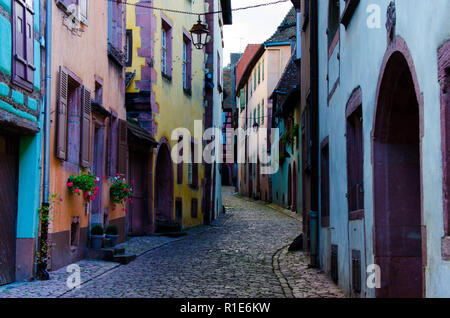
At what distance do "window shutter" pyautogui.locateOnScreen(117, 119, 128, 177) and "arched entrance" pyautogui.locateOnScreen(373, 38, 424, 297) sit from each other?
8.31m

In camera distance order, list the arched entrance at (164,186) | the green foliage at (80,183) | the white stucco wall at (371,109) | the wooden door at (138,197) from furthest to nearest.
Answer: the arched entrance at (164,186) < the wooden door at (138,197) < the green foliage at (80,183) < the white stucco wall at (371,109)

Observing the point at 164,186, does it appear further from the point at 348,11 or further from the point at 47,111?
the point at 348,11

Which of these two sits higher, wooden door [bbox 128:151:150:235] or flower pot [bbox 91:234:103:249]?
wooden door [bbox 128:151:150:235]

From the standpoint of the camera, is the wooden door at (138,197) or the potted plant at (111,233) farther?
the wooden door at (138,197)

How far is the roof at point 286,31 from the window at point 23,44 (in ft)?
93.2

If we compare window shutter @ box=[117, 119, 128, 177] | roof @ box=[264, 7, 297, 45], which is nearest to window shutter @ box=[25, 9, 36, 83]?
window shutter @ box=[117, 119, 128, 177]

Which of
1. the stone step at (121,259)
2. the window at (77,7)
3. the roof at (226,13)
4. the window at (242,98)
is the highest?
the roof at (226,13)

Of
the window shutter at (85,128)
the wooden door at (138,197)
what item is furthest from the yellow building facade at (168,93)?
the window shutter at (85,128)

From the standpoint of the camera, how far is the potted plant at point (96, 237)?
37.2 ft

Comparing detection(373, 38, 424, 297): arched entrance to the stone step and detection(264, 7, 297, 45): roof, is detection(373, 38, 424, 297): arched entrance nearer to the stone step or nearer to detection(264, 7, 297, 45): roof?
the stone step

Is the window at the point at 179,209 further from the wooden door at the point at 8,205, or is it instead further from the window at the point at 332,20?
the wooden door at the point at 8,205

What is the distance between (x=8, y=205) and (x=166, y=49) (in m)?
11.1

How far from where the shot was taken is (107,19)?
12.9m

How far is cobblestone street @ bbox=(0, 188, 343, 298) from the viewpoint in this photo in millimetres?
8062
